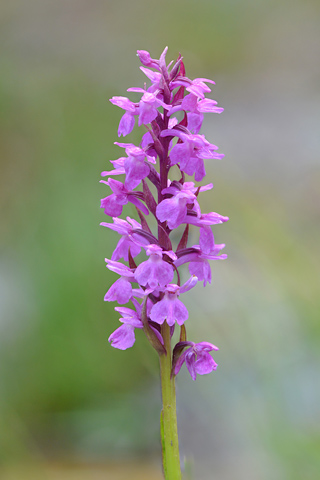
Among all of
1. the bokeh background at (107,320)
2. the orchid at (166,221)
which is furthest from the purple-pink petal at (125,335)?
the bokeh background at (107,320)

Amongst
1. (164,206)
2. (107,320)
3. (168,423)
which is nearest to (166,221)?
(164,206)

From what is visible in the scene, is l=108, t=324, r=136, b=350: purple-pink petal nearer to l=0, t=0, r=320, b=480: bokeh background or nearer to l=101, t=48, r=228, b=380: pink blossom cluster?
l=101, t=48, r=228, b=380: pink blossom cluster

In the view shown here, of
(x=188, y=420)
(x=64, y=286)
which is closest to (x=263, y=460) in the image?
(x=188, y=420)

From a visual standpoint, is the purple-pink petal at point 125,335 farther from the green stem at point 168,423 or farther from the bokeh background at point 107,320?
the bokeh background at point 107,320

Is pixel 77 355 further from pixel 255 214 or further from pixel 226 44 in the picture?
pixel 226 44

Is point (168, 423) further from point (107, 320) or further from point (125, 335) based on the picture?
point (107, 320)

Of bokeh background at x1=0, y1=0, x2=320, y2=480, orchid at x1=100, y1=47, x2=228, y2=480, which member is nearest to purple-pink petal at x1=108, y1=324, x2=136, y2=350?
orchid at x1=100, y1=47, x2=228, y2=480
